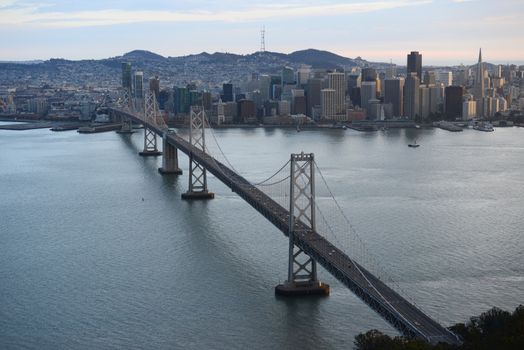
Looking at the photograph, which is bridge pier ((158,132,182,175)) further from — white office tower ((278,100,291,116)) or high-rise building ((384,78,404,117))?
high-rise building ((384,78,404,117))

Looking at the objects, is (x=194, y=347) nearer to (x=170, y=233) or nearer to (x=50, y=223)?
(x=170, y=233)

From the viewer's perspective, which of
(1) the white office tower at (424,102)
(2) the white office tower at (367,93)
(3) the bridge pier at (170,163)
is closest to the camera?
(3) the bridge pier at (170,163)

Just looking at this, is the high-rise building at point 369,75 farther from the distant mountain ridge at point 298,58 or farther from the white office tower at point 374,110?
the distant mountain ridge at point 298,58

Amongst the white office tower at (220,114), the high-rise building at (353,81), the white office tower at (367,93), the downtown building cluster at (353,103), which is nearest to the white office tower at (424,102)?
the downtown building cluster at (353,103)

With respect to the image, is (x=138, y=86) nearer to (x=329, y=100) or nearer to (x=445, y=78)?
(x=329, y=100)

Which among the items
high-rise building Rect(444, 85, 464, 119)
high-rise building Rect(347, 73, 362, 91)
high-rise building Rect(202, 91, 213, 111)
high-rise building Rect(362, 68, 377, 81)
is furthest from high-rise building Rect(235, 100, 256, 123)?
high-rise building Rect(362, 68, 377, 81)

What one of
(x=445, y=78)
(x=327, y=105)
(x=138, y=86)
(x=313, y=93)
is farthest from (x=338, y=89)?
(x=445, y=78)
